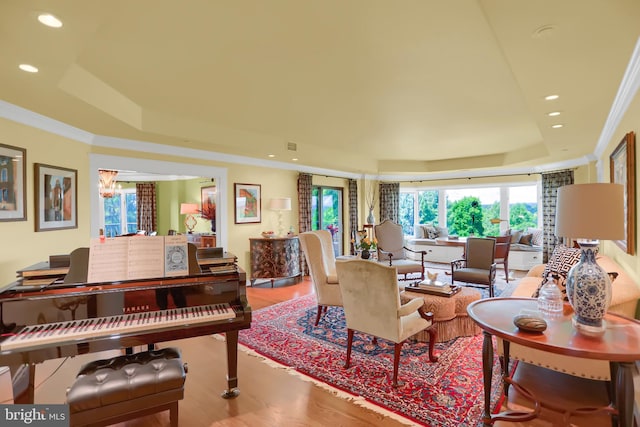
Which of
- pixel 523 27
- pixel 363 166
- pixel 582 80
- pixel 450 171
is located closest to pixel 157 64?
pixel 523 27

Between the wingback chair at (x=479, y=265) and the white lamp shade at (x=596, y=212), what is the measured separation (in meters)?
3.33

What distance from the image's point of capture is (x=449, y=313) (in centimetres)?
338

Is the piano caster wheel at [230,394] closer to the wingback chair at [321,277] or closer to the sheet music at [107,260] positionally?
the sheet music at [107,260]

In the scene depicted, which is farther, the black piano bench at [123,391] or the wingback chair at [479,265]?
the wingback chair at [479,265]

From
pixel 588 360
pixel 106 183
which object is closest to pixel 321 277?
pixel 588 360

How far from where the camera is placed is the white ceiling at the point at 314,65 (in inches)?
73.0

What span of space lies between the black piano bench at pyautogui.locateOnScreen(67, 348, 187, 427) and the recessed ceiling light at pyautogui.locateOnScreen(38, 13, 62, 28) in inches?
80.4

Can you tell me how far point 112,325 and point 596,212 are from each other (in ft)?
9.75

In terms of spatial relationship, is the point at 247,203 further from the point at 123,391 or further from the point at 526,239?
the point at 526,239

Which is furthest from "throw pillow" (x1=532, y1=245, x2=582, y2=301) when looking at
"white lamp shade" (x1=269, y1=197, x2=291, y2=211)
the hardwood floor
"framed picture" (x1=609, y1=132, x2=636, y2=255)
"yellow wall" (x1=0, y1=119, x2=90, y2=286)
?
"yellow wall" (x1=0, y1=119, x2=90, y2=286)

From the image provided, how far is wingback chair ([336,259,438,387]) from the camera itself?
2617 millimetres

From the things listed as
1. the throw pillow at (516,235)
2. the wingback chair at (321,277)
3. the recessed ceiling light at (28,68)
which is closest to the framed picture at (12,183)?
the recessed ceiling light at (28,68)

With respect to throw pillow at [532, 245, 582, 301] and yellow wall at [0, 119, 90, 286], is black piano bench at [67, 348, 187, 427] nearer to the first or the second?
yellow wall at [0, 119, 90, 286]

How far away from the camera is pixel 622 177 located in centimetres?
310
